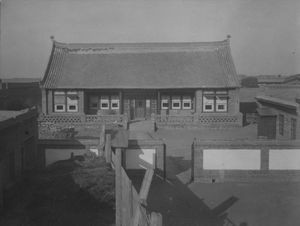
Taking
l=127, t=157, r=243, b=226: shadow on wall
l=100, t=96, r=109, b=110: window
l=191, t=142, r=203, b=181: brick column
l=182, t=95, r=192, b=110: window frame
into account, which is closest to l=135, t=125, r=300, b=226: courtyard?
l=127, t=157, r=243, b=226: shadow on wall

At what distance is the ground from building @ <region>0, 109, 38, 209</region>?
601 mm

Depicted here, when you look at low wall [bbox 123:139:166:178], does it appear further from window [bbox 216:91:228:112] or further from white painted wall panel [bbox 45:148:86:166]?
window [bbox 216:91:228:112]

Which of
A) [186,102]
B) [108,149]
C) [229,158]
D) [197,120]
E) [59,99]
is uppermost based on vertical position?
[59,99]

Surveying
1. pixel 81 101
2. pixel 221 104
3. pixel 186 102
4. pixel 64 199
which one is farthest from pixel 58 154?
pixel 221 104

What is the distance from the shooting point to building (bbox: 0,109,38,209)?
1056 cm

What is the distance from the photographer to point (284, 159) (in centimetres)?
1372

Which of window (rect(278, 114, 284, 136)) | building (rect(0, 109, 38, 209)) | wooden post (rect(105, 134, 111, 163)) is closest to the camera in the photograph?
building (rect(0, 109, 38, 209))

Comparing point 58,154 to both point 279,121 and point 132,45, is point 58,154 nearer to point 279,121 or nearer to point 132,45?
point 279,121

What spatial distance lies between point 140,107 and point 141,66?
4.04m

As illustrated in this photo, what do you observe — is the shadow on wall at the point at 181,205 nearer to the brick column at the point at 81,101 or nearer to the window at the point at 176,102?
the window at the point at 176,102

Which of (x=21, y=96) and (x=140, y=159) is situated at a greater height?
(x=21, y=96)

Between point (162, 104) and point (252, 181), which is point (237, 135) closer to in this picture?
point (162, 104)

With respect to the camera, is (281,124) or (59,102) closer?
(281,124)

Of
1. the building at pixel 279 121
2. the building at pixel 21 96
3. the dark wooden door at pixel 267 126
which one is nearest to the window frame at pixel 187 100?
the building at pixel 279 121
